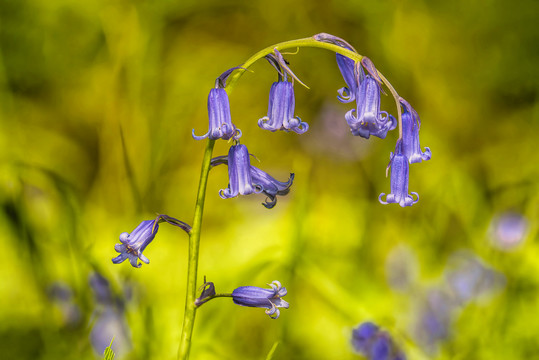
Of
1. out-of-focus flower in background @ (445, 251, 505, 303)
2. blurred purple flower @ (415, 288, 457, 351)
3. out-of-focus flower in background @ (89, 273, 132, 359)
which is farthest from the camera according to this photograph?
out-of-focus flower in background @ (445, 251, 505, 303)

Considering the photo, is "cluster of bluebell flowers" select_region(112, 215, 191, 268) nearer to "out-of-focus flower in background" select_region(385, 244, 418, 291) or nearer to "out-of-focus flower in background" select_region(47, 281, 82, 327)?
"out-of-focus flower in background" select_region(47, 281, 82, 327)

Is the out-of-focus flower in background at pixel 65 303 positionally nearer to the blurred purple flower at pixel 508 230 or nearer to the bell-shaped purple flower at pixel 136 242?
the bell-shaped purple flower at pixel 136 242

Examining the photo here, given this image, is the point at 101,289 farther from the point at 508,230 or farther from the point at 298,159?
the point at 508,230

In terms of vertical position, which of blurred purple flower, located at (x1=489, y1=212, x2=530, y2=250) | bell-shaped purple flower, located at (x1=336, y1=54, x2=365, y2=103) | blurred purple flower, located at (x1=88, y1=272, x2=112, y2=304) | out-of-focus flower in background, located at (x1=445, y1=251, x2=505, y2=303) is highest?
blurred purple flower, located at (x1=489, y1=212, x2=530, y2=250)

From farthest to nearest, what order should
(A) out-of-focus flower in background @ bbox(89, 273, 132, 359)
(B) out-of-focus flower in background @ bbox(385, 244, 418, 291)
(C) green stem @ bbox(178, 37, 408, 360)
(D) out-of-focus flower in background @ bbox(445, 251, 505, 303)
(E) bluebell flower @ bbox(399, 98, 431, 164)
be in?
(B) out-of-focus flower in background @ bbox(385, 244, 418, 291), (D) out-of-focus flower in background @ bbox(445, 251, 505, 303), (A) out-of-focus flower in background @ bbox(89, 273, 132, 359), (E) bluebell flower @ bbox(399, 98, 431, 164), (C) green stem @ bbox(178, 37, 408, 360)

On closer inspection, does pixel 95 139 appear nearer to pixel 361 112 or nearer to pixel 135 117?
pixel 135 117

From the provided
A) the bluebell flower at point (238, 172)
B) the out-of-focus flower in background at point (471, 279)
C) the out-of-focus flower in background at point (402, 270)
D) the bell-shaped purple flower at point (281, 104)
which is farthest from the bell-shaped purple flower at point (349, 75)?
the out-of-focus flower in background at point (402, 270)

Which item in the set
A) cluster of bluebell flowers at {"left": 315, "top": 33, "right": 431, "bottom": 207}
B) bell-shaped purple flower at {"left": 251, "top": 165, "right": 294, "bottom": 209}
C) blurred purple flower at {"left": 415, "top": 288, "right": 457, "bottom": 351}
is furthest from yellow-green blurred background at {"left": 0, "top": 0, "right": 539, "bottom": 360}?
cluster of bluebell flowers at {"left": 315, "top": 33, "right": 431, "bottom": 207}
